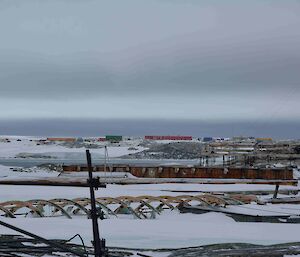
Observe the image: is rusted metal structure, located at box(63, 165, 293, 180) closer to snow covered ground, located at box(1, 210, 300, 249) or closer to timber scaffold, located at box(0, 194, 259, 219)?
timber scaffold, located at box(0, 194, 259, 219)

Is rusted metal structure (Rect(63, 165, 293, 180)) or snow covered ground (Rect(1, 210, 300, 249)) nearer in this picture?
snow covered ground (Rect(1, 210, 300, 249))

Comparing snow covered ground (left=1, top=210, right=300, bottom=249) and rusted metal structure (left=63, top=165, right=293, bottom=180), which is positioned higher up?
snow covered ground (left=1, top=210, right=300, bottom=249)

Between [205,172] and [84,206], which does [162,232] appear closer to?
[84,206]

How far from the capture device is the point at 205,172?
3972cm

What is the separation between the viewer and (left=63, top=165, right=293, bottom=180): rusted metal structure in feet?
123

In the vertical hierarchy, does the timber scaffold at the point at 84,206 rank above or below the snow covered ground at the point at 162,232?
below

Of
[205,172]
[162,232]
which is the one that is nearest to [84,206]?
[162,232]

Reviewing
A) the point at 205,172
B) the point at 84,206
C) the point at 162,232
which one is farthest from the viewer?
the point at 205,172

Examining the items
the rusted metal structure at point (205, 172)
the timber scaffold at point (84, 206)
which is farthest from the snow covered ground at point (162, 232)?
the rusted metal structure at point (205, 172)

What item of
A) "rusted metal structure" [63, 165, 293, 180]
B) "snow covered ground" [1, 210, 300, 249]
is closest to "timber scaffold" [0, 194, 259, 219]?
"snow covered ground" [1, 210, 300, 249]

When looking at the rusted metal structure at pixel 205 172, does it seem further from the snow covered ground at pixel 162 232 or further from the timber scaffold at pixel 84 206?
the snow covered ground at pixel 162 232

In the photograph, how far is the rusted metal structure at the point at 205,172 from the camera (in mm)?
37438

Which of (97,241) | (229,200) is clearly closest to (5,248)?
(97,241)

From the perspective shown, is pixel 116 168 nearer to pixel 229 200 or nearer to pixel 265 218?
pixel 229 200
